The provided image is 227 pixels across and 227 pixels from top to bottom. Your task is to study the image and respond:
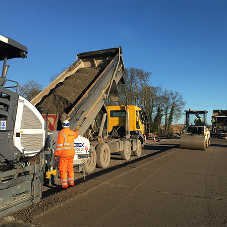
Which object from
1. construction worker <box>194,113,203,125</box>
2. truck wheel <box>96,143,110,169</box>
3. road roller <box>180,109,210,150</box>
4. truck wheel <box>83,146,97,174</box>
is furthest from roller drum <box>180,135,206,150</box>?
truck wheel <box>83,146,97,174</box>

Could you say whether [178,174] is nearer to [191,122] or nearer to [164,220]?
[164,220]

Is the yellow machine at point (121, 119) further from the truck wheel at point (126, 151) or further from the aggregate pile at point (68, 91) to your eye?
the aggregate pile at point (68, 91)

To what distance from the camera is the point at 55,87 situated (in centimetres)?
806

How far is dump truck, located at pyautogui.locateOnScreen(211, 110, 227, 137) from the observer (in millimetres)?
26250

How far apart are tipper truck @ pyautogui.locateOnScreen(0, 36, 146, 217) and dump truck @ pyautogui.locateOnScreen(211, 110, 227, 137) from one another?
58.1 ft

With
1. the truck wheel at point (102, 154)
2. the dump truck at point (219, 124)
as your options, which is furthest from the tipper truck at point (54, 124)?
the dump truck at point (219, 124)

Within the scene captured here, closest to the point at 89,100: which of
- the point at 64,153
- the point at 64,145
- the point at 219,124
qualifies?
the point at 64,145

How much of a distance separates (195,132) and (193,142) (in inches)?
60.6

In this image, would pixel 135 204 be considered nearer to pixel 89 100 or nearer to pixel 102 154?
pixel 102 154

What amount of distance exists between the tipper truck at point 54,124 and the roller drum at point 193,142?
10.5 feet

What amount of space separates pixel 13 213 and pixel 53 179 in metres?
1.66

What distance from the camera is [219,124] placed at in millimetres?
26922

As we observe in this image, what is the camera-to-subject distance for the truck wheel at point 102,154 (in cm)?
766

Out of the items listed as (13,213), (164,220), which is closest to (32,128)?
(13,213)
